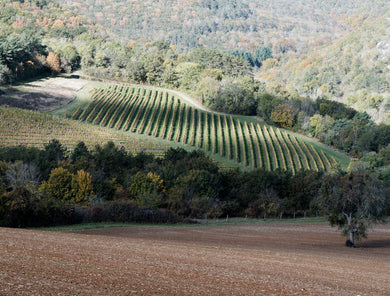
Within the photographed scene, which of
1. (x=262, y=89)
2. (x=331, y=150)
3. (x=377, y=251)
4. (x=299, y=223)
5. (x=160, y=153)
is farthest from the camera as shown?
(x=262, y=89)

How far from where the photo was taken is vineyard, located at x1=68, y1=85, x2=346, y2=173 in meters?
97.0

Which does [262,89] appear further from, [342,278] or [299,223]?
[342,278]

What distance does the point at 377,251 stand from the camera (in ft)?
111

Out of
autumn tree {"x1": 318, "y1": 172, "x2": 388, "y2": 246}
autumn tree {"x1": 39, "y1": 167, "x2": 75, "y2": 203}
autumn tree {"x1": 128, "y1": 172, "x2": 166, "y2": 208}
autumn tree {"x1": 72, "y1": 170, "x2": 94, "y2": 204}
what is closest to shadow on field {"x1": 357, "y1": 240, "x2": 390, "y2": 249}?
autumn tree {"x1": 318, "y1": 172, "x2": 388, "y2": 246}

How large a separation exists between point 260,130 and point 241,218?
59.2 metres

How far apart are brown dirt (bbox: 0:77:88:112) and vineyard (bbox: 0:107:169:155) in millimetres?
13964

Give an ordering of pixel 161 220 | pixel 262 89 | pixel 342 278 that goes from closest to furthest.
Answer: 1. pixel 342 278
2. pixel 161 220
3. pixel 262 89

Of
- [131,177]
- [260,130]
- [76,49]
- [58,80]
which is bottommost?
[131,177]

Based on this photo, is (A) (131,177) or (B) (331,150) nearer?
(A) (131,177)

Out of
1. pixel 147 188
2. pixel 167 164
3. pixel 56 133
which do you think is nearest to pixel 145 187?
pixel 147 188

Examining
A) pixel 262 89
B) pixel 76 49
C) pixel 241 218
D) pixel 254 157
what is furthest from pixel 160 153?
pixel 76 49

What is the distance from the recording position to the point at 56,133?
85.1 metres

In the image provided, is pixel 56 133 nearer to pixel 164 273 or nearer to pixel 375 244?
pixel 375 244

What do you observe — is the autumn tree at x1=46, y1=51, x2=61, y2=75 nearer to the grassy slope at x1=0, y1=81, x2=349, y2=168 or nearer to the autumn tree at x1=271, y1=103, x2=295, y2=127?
the grassy slope at x1=0, y1=81, x2=349, y2=168
